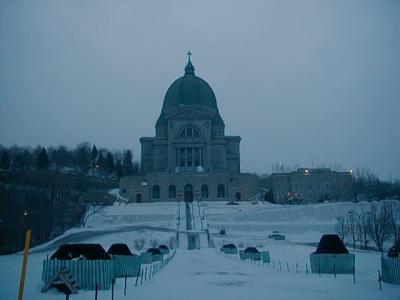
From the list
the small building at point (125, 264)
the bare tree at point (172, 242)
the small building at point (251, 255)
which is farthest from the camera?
the bare tree at point (172, 242)

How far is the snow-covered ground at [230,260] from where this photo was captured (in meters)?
19.8

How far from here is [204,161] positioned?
3794 inches

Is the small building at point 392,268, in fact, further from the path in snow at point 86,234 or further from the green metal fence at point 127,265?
the path in snow at point 86,234

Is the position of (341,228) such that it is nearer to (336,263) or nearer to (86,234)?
(86,234)

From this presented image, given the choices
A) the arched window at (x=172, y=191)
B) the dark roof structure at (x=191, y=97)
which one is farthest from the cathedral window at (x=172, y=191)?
the dark roof structure at (x=191, y=97)

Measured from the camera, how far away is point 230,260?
37969 millimetres

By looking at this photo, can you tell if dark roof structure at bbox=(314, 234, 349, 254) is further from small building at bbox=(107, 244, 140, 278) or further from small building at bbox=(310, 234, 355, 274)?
small building at bbox=(107, 244, 140, 278)

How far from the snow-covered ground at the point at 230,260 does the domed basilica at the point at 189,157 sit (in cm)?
726

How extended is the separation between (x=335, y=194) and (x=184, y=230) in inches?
2362

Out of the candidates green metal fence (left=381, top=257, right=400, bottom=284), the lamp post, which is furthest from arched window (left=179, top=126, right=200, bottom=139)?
green metal fence (left=381, top=257, right=400, bottom=284)

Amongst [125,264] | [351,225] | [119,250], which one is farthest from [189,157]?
[125,264]

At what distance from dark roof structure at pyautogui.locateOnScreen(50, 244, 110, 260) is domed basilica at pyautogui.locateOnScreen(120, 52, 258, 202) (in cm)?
6620

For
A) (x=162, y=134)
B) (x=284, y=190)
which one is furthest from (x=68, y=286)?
(x=284, y=190)

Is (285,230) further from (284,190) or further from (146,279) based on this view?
(284,190)
